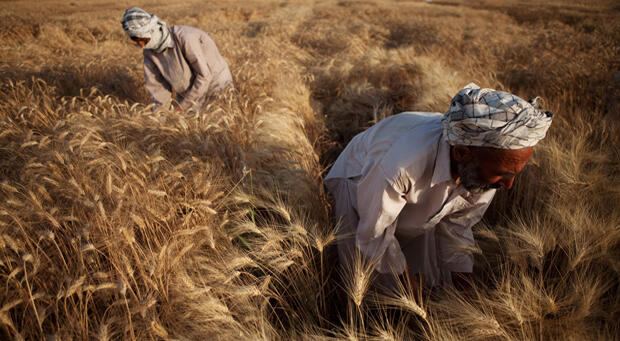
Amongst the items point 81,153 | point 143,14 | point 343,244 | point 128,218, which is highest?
point 143,14

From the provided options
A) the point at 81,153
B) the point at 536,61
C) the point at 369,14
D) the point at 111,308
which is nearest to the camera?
the point at 111,308

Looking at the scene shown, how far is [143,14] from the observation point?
2854mm

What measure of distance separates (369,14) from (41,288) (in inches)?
631

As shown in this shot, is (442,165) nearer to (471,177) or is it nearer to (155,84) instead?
(471,177)

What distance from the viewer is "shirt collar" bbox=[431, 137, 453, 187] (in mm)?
1329

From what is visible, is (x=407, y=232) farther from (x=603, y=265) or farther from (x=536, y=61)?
(x=536, y=61)

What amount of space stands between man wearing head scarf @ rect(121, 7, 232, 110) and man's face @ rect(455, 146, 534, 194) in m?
2.81

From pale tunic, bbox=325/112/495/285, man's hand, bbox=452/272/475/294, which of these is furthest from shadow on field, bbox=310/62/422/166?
man's hand, bbox=452/272/475/294

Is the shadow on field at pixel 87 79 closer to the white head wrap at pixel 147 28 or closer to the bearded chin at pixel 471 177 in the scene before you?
the white head wrap at pixel 147 28

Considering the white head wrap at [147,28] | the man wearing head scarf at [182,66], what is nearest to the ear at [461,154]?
the man wearing head scarf at [182,66]

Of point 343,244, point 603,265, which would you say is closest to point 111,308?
point 343,244

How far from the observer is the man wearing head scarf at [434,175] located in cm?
115

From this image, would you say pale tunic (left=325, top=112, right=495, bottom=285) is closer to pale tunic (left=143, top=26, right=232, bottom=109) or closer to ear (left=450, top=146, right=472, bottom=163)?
ear (left=450, top=146, right=472, bottom=163)

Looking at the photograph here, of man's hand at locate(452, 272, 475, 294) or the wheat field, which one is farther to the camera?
man's hand at locate(452, 272, 475, 294)
